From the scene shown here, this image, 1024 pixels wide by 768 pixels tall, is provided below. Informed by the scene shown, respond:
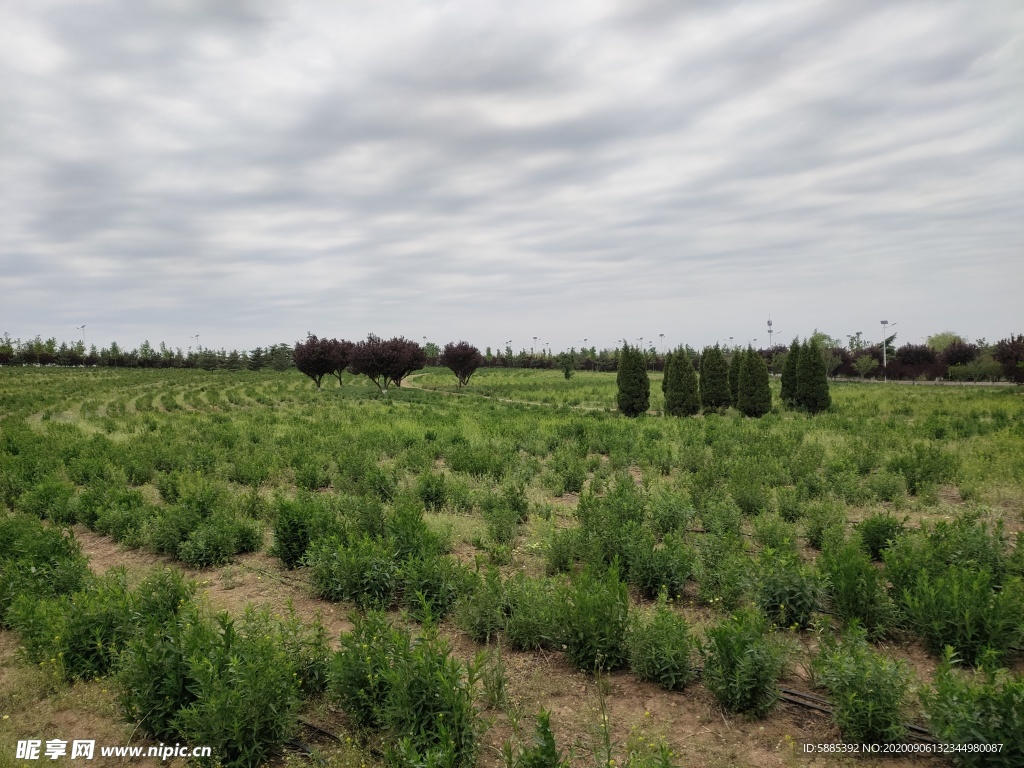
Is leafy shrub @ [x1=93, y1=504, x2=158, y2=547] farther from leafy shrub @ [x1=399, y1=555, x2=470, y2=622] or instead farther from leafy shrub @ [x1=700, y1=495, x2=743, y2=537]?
leafy shrub @ [x1=700, y1=495, x2=743, y2=537]

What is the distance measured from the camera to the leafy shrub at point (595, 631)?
4.97 meters

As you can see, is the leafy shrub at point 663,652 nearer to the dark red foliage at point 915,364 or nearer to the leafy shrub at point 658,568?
the leafy shrub at point 658,568

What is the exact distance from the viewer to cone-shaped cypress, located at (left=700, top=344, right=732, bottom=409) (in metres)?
27.3

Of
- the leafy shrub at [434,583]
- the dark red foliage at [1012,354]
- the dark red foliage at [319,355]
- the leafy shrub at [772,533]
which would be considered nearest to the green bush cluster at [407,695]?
the leafy shrub at [434,583]

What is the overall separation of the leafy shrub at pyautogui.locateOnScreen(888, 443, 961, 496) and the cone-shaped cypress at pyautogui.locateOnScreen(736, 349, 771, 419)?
13.8 m

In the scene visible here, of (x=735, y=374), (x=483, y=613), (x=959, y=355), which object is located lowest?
(x=483, y=613)

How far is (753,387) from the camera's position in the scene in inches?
1008

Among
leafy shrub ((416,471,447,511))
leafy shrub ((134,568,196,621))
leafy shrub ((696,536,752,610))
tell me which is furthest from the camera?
leafy shrub ((416,471,447,511))

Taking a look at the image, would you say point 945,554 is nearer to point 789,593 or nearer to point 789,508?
point 789,593

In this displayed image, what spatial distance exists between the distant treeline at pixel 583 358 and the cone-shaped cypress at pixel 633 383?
32342 mm

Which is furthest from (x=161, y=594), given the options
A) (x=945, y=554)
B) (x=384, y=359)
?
(x=384, y=359)

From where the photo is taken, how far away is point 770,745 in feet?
13.2

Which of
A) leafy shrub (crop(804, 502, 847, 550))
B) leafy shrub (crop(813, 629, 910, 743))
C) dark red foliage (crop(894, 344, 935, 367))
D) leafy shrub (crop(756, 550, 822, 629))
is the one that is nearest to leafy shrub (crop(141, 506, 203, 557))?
leafy shrub (crop(756, 550, 822, 629))

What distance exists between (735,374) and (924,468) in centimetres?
1885
